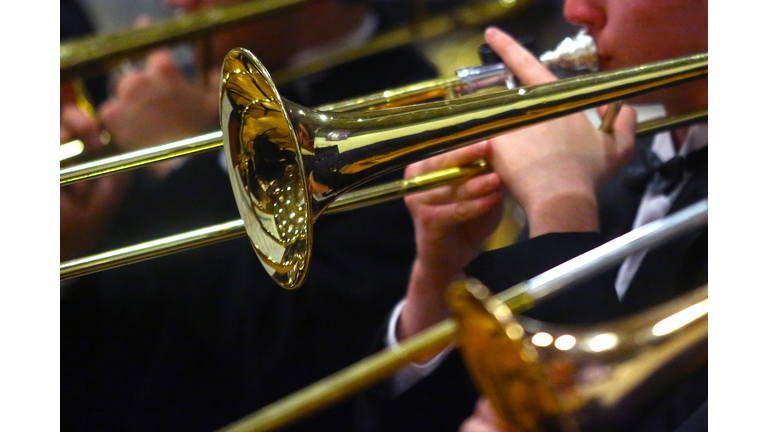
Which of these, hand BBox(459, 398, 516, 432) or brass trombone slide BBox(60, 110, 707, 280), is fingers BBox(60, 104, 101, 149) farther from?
hand BBox(459, 398, 516, 432)

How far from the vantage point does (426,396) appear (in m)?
0.79

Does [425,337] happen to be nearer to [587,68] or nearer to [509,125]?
[509,125]

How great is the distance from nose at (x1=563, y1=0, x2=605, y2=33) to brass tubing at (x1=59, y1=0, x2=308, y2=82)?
78cm

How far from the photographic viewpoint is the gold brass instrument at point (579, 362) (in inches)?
15.4

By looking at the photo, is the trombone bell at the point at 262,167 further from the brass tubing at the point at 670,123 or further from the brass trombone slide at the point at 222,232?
the brass tubing at the point at 670,123

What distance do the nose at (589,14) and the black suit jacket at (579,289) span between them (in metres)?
0.18

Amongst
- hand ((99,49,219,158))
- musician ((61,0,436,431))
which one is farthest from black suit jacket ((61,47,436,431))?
hand ((99,49,219,158))

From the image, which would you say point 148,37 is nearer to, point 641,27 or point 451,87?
point 451,87

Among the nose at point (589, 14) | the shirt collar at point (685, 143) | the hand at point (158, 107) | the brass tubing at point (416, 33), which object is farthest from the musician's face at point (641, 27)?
the hand at point (158, 107)

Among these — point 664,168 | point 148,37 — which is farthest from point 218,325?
point 664,168

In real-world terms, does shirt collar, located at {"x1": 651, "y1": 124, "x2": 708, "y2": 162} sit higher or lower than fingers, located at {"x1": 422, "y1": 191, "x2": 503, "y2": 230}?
higher

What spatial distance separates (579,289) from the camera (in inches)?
23.4

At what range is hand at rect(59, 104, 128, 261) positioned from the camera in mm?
1141

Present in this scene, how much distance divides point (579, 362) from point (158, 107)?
1.16 meters
